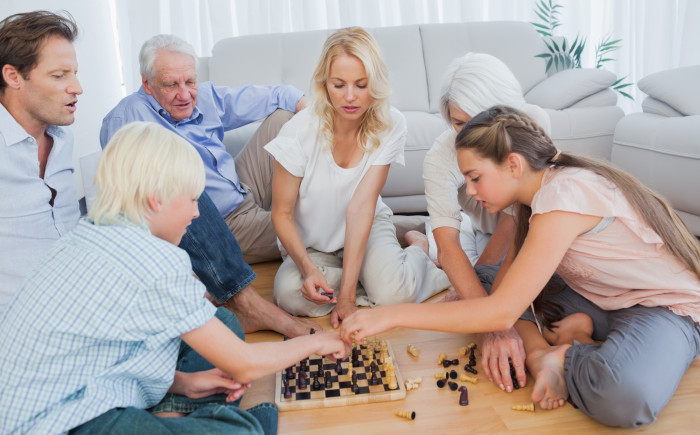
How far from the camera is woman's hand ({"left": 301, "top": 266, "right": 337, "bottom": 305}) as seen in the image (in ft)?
7.21

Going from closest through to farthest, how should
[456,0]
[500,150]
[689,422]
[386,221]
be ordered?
1. [689,422]
2. [500,150]
3. [386,221]
4. [456,0]

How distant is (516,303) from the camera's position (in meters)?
1.64

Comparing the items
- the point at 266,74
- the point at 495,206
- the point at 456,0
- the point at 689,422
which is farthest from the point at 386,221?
the point at 456,0

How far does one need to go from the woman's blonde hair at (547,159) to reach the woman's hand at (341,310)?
0.78 m

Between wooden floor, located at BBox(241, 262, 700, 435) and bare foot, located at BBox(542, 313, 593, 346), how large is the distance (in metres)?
0.24

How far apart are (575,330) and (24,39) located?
2.01m

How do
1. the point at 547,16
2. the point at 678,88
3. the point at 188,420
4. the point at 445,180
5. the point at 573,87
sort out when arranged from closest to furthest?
the point at 188,420
the point at 445,180
the point at 678,88
the point at 573,87
the point at 547,16

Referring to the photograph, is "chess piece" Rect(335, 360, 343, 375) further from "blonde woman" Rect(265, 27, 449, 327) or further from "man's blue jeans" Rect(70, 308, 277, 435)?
"blonde woman" Rect(265, 27, 449, 327)

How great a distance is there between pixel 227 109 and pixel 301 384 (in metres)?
1.82

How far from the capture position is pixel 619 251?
1728 millimetres

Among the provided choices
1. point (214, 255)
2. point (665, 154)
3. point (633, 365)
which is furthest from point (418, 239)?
point (633, 365)

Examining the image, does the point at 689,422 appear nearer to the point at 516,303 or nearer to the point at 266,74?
the point at 516,303

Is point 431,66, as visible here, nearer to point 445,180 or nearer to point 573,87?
point 573,87

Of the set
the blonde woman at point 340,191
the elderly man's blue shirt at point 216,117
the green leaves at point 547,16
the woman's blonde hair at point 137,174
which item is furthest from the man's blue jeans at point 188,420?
the green leaves at point 547,16
